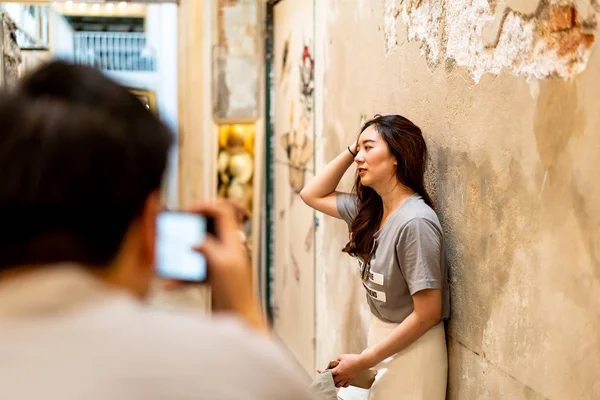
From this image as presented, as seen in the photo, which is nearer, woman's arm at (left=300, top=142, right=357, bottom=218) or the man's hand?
the man's hand

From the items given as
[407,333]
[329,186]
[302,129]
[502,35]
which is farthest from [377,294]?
[302,129]

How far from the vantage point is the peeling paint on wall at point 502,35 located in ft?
6.06

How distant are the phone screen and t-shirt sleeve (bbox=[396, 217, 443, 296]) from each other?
1.43 metres

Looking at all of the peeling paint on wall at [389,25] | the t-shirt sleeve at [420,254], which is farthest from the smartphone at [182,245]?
the peeling paint on wall at [389,25]

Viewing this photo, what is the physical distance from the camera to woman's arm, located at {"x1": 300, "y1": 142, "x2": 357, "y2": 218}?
304 cm

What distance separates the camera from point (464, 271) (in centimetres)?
248

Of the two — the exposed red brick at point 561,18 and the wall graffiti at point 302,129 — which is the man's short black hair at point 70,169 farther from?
the wall graffiti at point 302,129

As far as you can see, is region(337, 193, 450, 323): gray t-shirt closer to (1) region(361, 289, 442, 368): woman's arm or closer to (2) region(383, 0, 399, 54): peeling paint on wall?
(1) region(361, 289, 442, 368): woman's arm

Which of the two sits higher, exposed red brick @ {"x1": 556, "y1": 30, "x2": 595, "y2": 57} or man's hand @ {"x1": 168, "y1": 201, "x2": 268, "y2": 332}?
exposed red brick @ {"x1": 556, "y1": 30, "x2": 595, "y2": 57}

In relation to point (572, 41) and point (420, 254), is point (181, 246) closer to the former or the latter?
point (572, 41)

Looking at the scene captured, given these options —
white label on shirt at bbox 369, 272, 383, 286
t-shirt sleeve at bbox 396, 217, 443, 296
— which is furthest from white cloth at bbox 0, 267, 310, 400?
white label on shirt at bbox 369, 272, 383, 286

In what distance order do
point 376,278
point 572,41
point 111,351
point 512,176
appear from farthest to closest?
point 376,278
point 512,176
point 572,41
point 111,351

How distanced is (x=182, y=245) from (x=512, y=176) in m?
1.32

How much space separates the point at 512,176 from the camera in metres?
2.15
